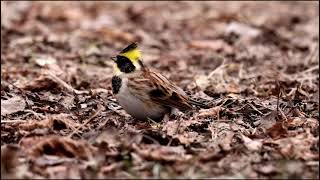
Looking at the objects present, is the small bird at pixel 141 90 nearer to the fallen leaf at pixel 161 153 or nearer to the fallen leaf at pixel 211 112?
the fallen leaf at pixel 211 112

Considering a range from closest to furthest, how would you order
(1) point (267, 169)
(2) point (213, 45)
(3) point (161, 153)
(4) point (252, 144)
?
(1) point (267, 169) < (3) point (161, 153) < (4) point (252, 144) < (2) point (213, 45)

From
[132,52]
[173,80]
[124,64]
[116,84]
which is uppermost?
[132,52]

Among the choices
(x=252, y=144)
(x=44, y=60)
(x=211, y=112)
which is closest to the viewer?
(x=252, y=144)

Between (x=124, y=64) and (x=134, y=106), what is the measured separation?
0.41 meters

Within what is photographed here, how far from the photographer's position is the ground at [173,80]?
4.67 metres

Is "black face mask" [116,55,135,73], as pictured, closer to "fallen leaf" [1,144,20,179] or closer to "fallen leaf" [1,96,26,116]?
"fallen leaf" [1,96,26,116]

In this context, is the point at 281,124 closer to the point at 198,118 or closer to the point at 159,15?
the point at 198,118

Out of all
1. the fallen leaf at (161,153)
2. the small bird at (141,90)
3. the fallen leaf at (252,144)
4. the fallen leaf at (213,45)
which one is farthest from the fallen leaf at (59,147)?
the fallen leaf at (213,45)

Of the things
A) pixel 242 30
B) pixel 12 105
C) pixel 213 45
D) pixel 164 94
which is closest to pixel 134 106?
pixel 164 94

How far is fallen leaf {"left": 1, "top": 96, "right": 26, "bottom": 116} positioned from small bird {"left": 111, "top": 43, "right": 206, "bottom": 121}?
32.6 inches

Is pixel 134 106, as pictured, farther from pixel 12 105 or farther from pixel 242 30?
pixel 242 30

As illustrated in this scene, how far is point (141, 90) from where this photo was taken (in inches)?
235

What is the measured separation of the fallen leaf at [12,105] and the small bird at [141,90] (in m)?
0.83

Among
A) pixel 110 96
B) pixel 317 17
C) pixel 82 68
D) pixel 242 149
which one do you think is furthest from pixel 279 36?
pixel 242 149
